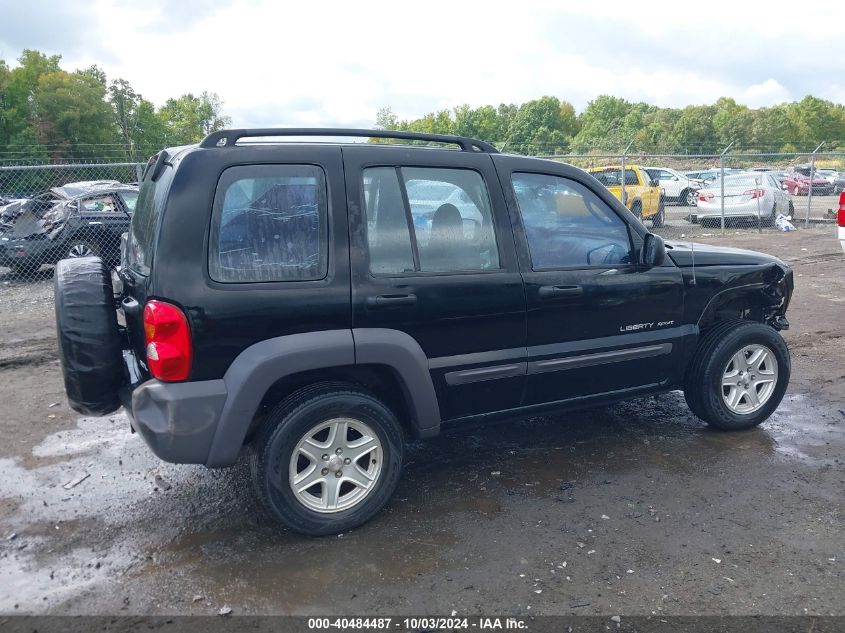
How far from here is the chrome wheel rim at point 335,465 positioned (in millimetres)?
3463

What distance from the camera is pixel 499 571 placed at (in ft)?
10.6

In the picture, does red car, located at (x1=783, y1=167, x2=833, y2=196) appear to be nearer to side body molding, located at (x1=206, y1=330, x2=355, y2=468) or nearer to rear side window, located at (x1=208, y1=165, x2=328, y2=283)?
rear side window, located at (x1=208, y1=165, x2=328, y2=283)

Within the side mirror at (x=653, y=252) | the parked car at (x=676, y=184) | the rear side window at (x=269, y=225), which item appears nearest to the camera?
the rear side window at (x=269, y=225)

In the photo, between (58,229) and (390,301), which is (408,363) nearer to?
(390,301)

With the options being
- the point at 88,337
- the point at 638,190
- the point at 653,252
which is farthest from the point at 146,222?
the point at 638,190

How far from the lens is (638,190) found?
55.5 ft

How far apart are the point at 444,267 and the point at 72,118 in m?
41.9

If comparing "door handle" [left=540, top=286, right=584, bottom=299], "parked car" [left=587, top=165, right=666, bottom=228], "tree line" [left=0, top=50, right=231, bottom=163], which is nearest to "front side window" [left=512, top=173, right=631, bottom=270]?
"door handle" [left=540, top=286, right=584, bottom=299]

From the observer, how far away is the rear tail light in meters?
3.17

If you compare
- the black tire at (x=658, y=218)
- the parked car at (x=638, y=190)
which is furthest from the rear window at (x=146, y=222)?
the black tire at (x=658, y=218)

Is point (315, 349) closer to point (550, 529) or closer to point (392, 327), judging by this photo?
point (392, 327)

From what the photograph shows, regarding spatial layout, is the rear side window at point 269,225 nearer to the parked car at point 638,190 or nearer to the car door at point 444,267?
the car door at point 444,267

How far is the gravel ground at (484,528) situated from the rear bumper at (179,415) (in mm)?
568

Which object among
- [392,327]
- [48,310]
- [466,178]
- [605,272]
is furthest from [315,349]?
[48,310]
